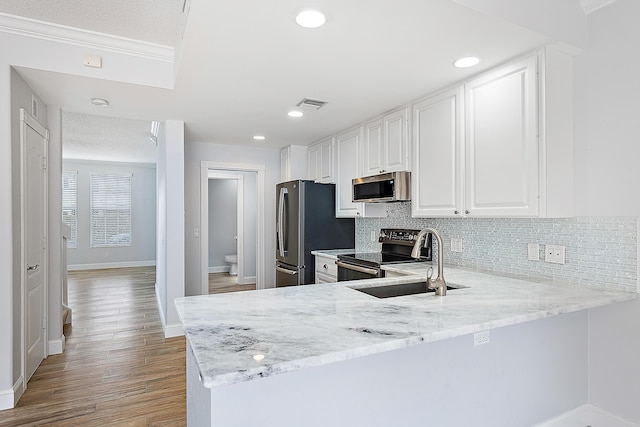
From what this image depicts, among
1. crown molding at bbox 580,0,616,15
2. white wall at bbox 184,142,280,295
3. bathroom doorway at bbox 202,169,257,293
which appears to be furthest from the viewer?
bathroom doorway at bbox 202,169,257,293

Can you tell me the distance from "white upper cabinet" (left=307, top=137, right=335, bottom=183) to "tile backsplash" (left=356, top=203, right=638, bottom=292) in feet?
5.03

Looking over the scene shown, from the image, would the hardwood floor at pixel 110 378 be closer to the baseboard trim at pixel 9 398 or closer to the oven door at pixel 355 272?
the baseboard trim at pixel 9 398

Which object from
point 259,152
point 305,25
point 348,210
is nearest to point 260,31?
point 305,25

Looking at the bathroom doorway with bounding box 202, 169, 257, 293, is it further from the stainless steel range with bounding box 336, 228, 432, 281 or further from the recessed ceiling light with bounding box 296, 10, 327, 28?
the recessed ceiling light with bounding box 296, 10, 327, 28

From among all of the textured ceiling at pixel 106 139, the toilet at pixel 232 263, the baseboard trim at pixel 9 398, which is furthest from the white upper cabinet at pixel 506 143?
the toilet at pixel 232 263

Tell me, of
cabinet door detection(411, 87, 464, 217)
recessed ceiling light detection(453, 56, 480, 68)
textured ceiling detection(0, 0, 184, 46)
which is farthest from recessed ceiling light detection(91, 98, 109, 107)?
recessed ceiling light detection(453, 56, 480, 68)

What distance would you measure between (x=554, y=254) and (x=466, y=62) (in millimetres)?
1300

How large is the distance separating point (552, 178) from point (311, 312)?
1575 millimetres

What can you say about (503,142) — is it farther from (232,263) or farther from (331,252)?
(232,263)

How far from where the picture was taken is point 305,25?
5.86ft

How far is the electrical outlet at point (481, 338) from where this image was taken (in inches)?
67.5

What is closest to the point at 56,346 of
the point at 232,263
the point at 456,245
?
the point at 456,245

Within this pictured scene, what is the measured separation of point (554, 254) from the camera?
7.23ft

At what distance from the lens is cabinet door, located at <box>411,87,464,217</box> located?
2.53m
